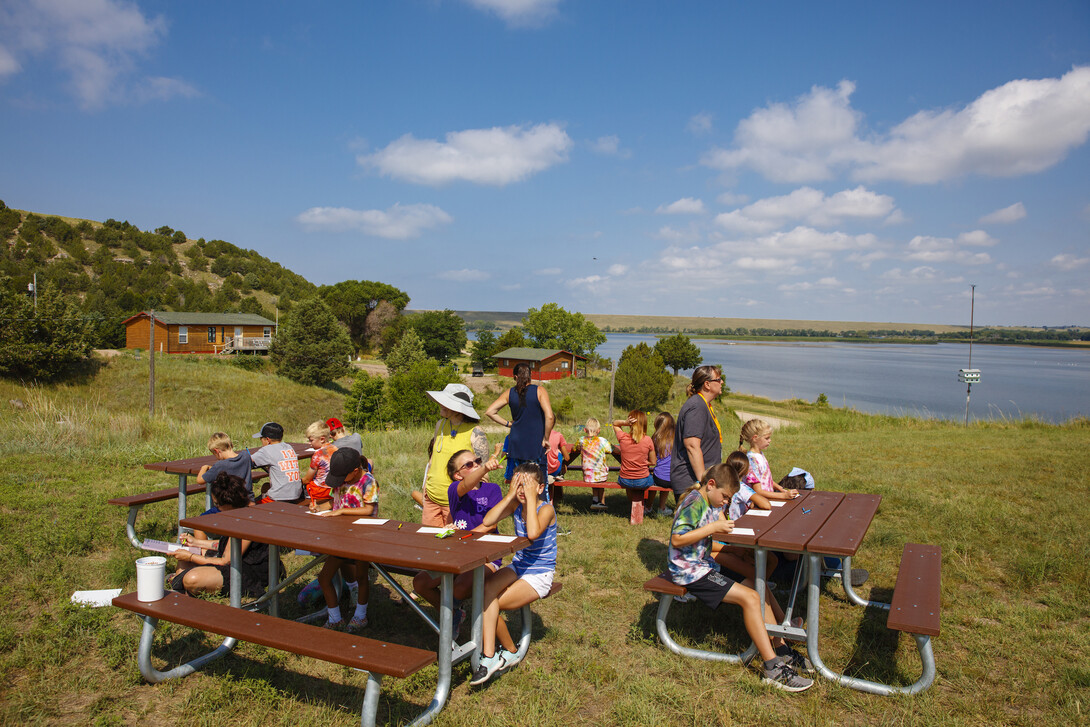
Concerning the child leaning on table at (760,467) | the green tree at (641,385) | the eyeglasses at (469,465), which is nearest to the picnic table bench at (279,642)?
the eyeglasses at (469,465)

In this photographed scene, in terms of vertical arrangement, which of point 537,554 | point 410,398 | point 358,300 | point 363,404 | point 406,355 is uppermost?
point 358,300

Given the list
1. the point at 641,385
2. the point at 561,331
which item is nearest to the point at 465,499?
the point at 641,385

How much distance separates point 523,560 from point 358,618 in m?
1.29

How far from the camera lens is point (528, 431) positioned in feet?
17.5

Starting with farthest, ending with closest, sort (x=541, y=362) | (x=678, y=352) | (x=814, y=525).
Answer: (x=678, y=352) < (x=541, y=362) < (x=814, y=525)

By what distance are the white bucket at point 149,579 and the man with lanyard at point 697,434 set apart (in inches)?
142

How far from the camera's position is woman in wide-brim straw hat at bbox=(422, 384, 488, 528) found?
4.14 metres

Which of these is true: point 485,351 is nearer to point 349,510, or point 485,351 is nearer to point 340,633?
point 349,510

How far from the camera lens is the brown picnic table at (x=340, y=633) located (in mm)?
2703

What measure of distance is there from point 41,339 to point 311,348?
A: 17.9 meters

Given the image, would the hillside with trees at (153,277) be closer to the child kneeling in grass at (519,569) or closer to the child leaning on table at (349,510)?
the child leaning on table at (349,510)

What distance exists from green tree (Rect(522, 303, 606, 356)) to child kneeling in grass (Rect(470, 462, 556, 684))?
73.2m

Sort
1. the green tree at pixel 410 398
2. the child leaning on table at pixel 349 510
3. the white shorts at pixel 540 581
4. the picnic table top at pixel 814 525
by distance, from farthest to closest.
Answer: the green tree at pixel 410 398 < the child leaning on table at pixel 349 510 < the white shorts at pixel 540 581 < the picnic table top at pixel 814 525

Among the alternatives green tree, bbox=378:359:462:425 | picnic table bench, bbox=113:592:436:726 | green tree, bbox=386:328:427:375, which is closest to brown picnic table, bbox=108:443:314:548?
picnic table bench, bbox=113:592:436:726
